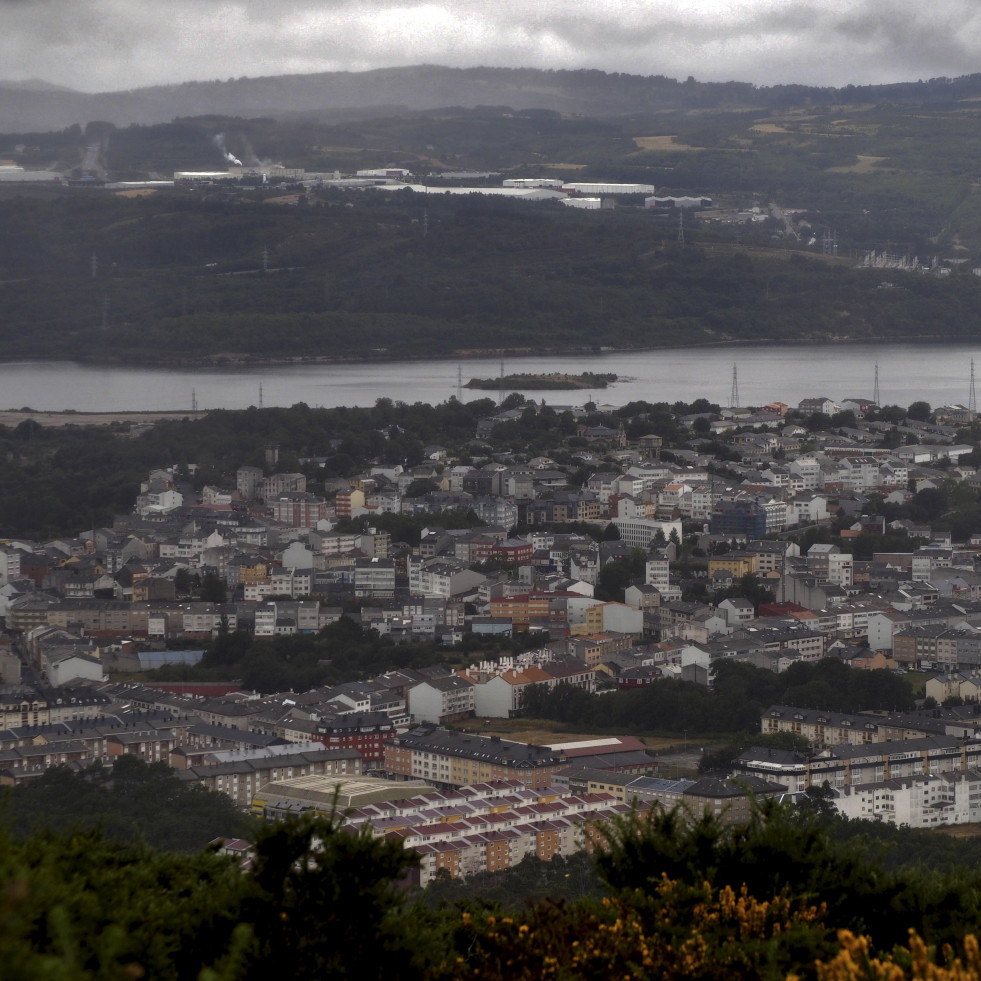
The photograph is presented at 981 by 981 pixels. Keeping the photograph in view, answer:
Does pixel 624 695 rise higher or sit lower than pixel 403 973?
lower

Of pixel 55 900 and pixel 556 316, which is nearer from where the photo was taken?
pixel 55 900

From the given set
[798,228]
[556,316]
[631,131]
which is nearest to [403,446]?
[556,316]

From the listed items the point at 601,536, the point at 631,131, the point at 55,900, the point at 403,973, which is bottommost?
the point at 601,536

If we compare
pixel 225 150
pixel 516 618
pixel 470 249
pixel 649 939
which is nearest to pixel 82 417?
pixel 516 618

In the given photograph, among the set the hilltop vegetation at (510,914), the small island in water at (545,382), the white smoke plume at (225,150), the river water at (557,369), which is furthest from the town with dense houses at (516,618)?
the white smoke plume at (225,150)

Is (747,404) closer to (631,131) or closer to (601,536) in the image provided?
(601,536)

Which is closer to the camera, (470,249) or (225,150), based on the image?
(470,249)

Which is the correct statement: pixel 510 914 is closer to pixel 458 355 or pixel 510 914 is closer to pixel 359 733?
pixel 359 733
